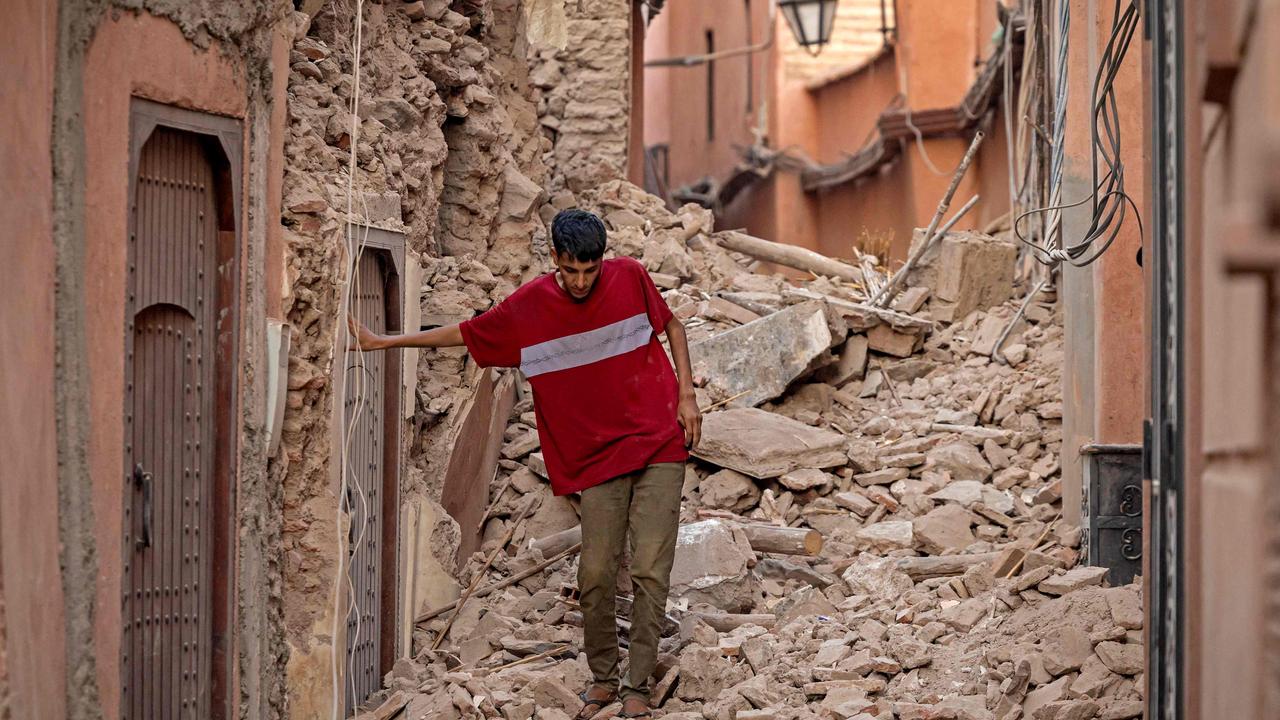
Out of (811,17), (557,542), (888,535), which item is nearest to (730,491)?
(888,535)

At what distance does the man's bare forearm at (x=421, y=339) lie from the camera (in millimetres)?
5805

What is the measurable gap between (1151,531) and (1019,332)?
6385 mm

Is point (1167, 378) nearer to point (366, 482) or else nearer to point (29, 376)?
point (29, 376)

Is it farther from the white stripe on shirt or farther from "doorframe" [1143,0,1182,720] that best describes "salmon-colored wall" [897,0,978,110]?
"doorframe" [1143,0,1182,720]

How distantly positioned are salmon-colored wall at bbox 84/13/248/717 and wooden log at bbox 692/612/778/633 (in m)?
3.16

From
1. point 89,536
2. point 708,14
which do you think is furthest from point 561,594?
point 708,14

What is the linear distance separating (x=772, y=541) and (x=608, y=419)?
7.00 ft

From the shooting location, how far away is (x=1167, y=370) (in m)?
3.89

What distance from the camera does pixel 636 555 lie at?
19.9 ft

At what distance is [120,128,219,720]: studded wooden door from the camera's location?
15.4 feet

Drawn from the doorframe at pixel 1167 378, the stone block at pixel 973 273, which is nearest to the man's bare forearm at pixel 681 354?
the doorframe at pixel 1167 378

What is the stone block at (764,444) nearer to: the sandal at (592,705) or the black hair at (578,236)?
the sandal at (592,705)

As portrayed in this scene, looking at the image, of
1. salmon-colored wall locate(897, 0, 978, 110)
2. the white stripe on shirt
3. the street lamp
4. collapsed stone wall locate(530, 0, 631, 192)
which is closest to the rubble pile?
collapsed stone wall locate(530, 0, 631, 192)

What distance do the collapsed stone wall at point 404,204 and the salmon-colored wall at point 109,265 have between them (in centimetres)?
106
